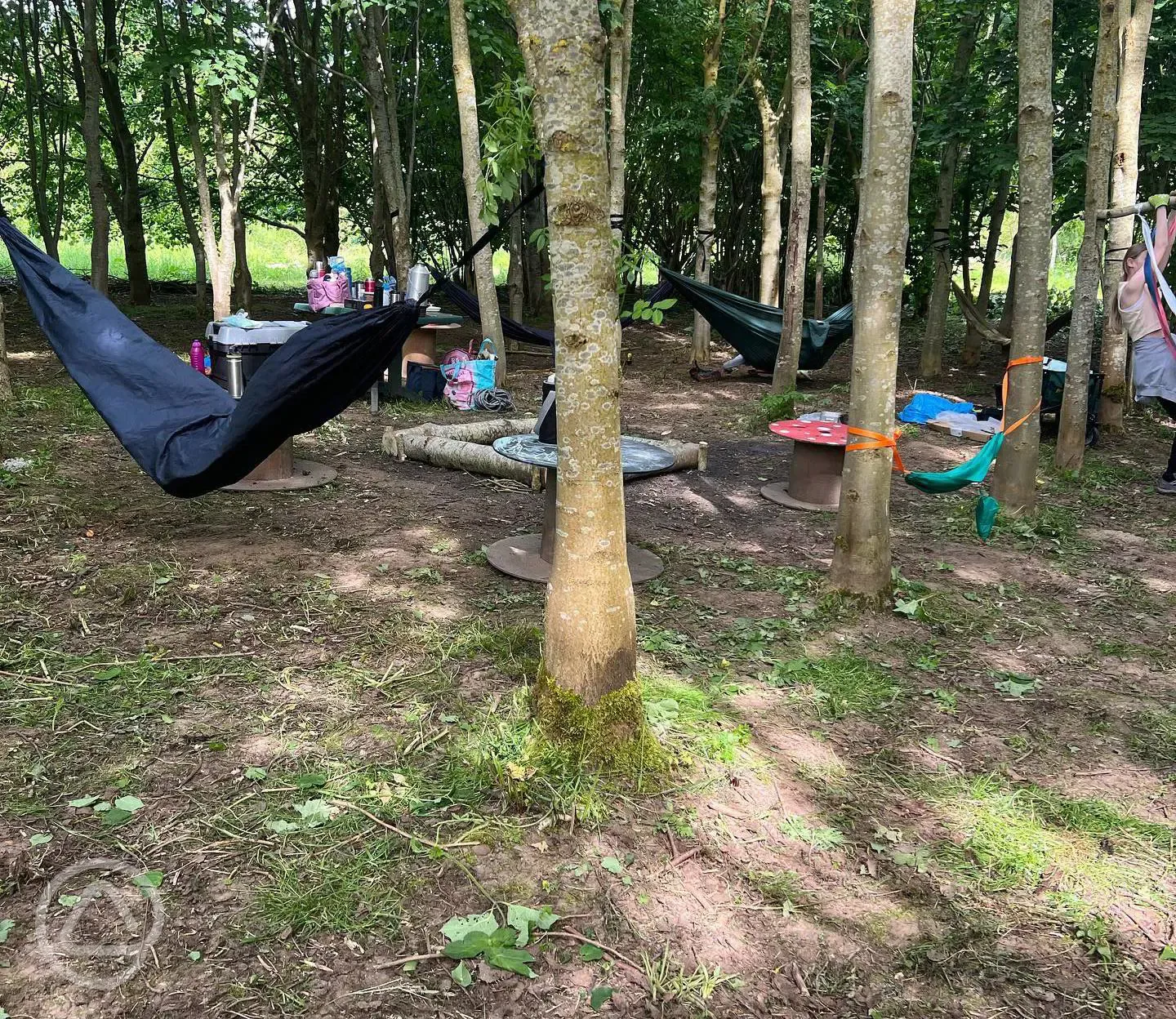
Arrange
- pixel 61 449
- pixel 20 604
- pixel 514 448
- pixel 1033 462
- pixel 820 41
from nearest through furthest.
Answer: pixel 20 604 < pixel 514 448 < pixel 1033 462 < pixel 61 449 < pixel 820 41

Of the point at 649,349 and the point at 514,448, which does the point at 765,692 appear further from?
the point at 649,349

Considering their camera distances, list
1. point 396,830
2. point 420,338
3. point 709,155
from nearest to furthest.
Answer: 1. point 396,830
2. point 420,338
3. point 709,155

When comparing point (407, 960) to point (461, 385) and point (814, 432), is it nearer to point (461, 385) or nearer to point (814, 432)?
point (814, 432)

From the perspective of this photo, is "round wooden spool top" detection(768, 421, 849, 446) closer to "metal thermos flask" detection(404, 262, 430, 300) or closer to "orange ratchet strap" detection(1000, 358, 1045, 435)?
"orange ratchet strap" detection(1000, 358, 1045, 435)

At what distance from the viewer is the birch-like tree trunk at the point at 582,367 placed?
215cm

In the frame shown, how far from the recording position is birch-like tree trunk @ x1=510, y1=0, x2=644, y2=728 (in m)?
2.15

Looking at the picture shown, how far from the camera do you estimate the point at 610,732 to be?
2.37 m

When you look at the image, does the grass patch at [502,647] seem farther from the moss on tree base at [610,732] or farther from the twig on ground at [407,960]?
the twig on ground at [407,960]

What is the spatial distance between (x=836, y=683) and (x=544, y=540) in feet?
4.65

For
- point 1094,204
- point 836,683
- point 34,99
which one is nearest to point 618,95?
point 1094,204

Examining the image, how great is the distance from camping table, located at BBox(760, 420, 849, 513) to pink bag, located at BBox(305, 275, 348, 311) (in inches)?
142

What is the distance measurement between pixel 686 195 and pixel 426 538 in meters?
14.1

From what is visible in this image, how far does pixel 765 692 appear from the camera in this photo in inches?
113

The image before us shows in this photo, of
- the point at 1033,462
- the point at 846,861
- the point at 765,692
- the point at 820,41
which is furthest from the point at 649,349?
the point at 846,861
